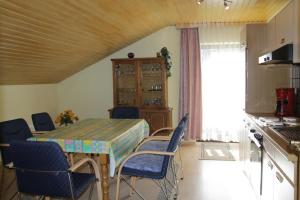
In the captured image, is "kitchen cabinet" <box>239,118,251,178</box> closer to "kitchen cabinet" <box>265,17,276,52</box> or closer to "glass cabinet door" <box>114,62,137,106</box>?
"kitchen cabinet" <box>265,17,276,52</box>

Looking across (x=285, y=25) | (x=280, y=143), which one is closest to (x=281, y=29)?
(x=285, y=25)

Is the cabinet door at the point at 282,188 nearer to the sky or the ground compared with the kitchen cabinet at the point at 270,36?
nearer to the ground

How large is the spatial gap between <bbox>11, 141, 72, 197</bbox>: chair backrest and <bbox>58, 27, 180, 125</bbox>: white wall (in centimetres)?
364

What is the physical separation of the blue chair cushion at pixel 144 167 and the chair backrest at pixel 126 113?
1364 millimetres

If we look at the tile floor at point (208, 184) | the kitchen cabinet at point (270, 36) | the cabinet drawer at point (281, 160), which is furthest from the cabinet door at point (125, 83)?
the cabinet drawer at point (281, 160)

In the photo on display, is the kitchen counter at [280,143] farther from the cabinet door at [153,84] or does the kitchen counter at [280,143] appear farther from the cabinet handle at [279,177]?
the cabinet door at [153,84]

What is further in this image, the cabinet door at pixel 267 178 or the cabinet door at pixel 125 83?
the cabinet door at pixel 125 83

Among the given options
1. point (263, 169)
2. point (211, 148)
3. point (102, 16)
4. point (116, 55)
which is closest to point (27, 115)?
point (116, 55)

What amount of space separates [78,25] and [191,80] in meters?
2.70

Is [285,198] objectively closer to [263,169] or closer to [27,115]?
[263,169]

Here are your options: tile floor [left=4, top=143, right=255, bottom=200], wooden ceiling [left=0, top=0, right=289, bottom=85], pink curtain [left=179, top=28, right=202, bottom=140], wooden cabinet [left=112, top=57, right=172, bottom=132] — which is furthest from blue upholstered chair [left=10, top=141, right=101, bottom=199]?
pink curtain [left=179, top=28, right=202, bottom=140]

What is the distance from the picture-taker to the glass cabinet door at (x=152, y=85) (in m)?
5.34

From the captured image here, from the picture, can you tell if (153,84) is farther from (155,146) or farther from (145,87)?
(155,146)

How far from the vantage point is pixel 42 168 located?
2184 mm
